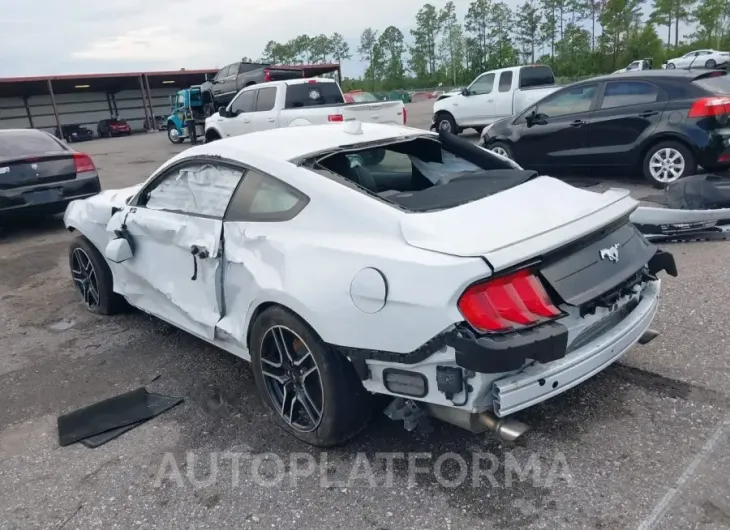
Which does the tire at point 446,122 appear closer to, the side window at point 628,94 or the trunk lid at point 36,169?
the side window at point 628,94

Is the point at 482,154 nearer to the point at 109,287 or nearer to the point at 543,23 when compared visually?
the point at 109,287

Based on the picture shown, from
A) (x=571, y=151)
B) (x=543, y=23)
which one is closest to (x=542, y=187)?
(x=571, y=151)

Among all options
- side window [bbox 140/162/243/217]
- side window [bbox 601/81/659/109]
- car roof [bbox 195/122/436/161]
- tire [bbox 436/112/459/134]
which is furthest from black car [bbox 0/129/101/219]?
tire [bbox 436/112/459/134]

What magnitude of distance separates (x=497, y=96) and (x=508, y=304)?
1279cm

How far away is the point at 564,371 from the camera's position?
2.54m

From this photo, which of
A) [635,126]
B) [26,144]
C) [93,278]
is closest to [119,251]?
[93,278]

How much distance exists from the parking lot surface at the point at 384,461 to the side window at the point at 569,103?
5240 mm

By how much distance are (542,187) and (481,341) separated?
1329 mm

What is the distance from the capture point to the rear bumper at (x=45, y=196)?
25.8 ft

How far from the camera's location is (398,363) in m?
2.54

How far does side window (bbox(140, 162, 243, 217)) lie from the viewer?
11.5 ft

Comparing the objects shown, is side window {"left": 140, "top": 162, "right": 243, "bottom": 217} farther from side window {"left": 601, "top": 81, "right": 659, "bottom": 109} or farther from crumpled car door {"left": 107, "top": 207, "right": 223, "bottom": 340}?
side window {"left": 601, "top": 81, "right": 659, "bottom": 109}

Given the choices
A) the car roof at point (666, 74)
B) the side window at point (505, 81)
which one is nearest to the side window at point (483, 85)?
the side window at point (505, 81)

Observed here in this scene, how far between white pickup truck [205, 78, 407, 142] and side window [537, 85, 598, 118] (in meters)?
3.40
